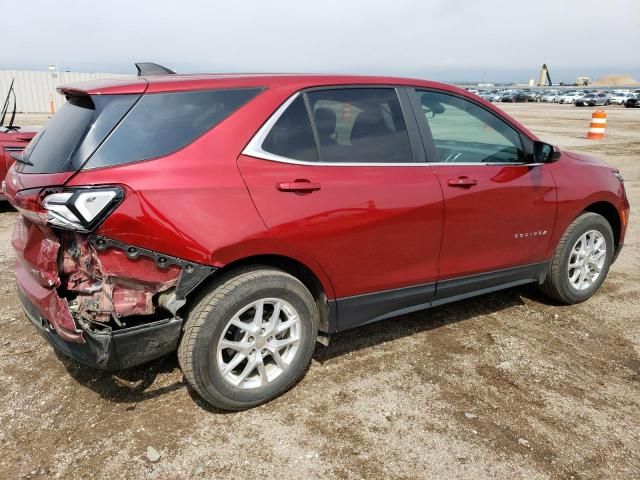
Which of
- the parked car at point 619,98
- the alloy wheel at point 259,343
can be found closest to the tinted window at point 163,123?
the alloy wheel at point 259,343

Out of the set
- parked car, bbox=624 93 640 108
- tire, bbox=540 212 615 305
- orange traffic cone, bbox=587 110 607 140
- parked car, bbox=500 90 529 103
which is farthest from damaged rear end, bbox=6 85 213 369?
parked car, bbox=500 90 529 103

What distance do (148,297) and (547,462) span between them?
6.93 ft

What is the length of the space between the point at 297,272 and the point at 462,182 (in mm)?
1251

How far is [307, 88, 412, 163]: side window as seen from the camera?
9.86 feet

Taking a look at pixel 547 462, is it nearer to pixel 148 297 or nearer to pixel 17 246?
pixel 148 297

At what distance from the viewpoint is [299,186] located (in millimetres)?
2787

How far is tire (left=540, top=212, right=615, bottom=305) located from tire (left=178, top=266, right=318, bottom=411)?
2273 mm

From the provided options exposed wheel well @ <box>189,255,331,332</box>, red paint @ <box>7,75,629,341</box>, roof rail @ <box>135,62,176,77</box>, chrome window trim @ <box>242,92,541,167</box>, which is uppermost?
roof rail @ <box>135,62,176,77</box>

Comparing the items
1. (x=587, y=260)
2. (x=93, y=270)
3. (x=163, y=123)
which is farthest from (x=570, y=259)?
(x=93, y=270)

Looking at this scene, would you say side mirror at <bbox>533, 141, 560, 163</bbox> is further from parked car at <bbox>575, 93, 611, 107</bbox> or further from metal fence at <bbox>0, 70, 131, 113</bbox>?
parked car at <bbox>575, 93, 611, 107</bbox>

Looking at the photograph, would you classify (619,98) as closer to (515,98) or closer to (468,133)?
(515,98)

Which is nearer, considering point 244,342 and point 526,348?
point 244,342

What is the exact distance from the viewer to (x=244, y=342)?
2.81m

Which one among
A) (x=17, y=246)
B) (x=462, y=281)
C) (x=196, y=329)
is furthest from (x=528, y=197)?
(x=17, y=246)
